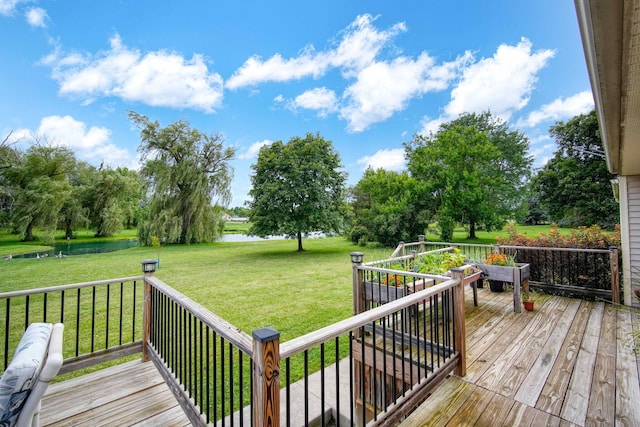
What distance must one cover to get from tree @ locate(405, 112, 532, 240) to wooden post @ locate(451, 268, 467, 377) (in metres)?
11.8

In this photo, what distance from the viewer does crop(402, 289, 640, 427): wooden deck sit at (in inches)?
72.6

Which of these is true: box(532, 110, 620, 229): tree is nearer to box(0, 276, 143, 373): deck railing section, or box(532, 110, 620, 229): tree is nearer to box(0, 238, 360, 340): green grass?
box(0, 238, 360, 340): green grass

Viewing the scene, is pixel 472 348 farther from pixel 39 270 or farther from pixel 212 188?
pixel 212 188

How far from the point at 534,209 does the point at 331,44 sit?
65.9ft

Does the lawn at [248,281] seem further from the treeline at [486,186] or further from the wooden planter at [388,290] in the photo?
→ the treeline at [486,186]

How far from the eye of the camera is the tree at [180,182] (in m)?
15.5

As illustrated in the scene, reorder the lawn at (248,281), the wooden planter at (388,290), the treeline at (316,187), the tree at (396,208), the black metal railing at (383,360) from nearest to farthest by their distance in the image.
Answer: the black metal railing at (383,360), the wooden planter at (388,290), the lawn at (248,281), the treeline at (316,187), the tree at (396,208)

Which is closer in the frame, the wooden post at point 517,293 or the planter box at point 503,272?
the wooden post at point 517,293

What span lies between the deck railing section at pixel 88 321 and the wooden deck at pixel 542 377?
277 cm

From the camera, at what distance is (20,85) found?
42.4 feet

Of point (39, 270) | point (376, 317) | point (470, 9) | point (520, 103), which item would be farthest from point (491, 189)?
point (39, 270)

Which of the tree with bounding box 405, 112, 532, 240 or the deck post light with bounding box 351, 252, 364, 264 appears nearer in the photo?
the deck post light with bounding box 351, 252, 364, 264

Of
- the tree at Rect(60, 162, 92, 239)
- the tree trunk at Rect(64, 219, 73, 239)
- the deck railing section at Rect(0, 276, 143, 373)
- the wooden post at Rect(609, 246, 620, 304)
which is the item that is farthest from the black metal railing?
the tree trunk at Rect(64, 219, 73, 239)

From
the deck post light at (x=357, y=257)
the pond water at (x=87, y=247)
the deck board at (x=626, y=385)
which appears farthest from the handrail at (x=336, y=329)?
the pond water at (x=87, y=247)
